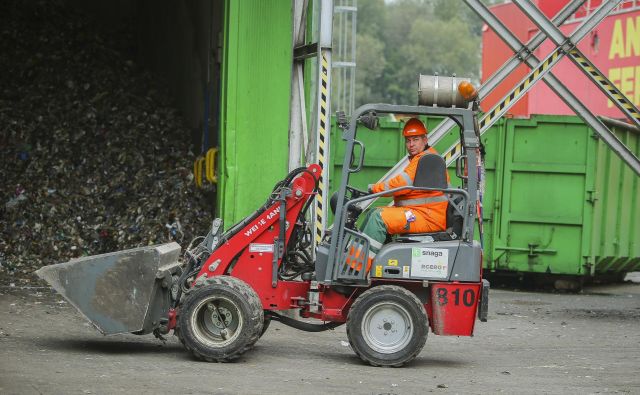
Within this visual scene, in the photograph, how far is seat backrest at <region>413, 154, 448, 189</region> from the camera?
27.3ft

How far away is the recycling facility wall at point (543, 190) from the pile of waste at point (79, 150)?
8.23 ft

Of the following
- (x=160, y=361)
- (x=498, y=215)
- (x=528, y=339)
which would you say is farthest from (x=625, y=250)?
(x=160, y=361)

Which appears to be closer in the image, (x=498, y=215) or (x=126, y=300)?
(x=126, y=300)

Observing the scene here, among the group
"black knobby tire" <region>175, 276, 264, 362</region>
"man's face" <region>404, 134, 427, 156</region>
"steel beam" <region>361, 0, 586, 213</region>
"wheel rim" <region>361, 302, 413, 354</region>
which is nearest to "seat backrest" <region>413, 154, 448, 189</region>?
"man's face" <region>404, 134, 427, 156</region>

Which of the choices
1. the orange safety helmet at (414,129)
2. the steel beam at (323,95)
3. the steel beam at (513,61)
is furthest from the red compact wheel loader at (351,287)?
the steel beam at (513,61)

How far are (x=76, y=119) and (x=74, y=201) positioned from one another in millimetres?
1572

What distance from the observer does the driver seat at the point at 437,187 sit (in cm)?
834

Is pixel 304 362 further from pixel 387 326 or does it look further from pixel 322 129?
pixel 322 129

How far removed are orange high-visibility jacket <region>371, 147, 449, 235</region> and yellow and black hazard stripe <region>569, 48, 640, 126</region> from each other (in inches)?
186

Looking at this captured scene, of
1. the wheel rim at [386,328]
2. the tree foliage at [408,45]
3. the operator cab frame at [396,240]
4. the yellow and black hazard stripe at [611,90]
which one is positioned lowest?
the wheel rim at [386,328]

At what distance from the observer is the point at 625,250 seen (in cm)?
1532

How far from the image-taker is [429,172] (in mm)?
8352

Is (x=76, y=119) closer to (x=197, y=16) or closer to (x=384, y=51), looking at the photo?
(x=197, y=16)

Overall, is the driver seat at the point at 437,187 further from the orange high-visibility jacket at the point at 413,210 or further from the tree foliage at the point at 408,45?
the tree foliage at the point at 408,45
